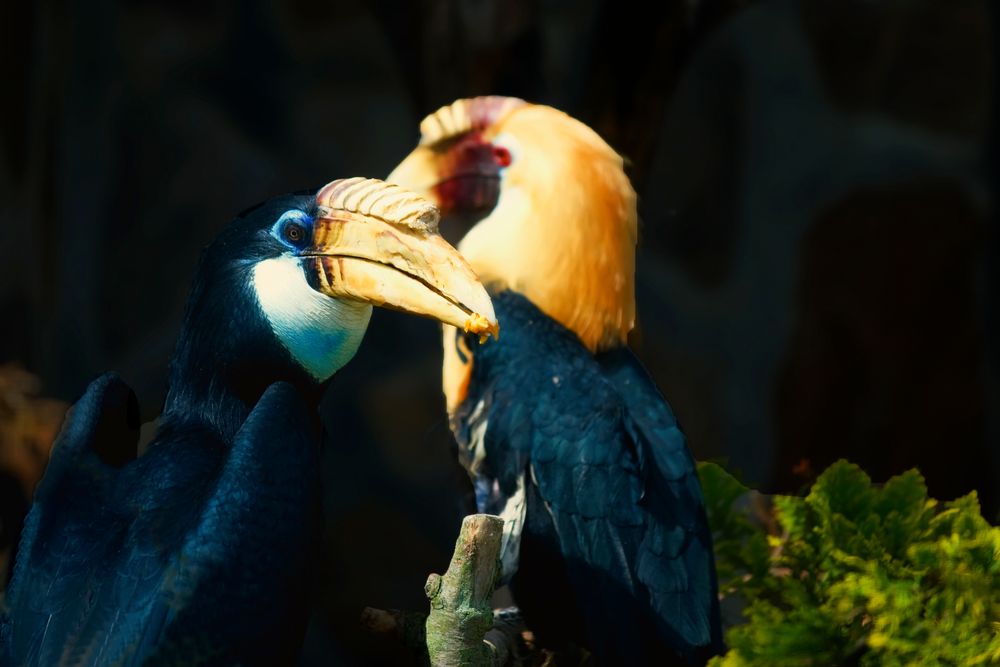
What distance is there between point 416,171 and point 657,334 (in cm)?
125

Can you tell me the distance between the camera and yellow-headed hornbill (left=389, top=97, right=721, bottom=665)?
7.38ft

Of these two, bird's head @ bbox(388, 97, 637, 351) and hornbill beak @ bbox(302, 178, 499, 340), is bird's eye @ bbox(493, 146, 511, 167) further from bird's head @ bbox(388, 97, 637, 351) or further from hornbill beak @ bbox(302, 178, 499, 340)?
hornbill beak @ bbox(302, 178, 499, 340)

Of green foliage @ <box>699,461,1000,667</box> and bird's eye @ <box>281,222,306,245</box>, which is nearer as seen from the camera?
bird's eye @ <box>281,222,306,245</box>

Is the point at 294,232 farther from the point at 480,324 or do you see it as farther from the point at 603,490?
the point at 603,490

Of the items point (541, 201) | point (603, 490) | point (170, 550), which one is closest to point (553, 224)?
point (541, 201)

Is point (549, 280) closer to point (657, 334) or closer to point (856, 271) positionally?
point (657, 334)

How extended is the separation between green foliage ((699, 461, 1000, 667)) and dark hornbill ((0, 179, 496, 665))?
88cm

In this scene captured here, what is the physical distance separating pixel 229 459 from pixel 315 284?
0.98ft

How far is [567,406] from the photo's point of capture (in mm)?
2318

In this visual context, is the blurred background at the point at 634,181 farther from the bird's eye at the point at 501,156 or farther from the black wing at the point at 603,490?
the black wing at the point at 603,490

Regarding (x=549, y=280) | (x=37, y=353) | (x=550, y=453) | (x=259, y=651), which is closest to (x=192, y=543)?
(x=259, y=651)

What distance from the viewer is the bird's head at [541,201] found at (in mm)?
2539

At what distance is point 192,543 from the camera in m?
1.65

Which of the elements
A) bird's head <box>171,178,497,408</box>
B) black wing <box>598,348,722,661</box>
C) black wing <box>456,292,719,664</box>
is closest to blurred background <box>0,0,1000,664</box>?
black wing <box>456,292,719,664</box>
